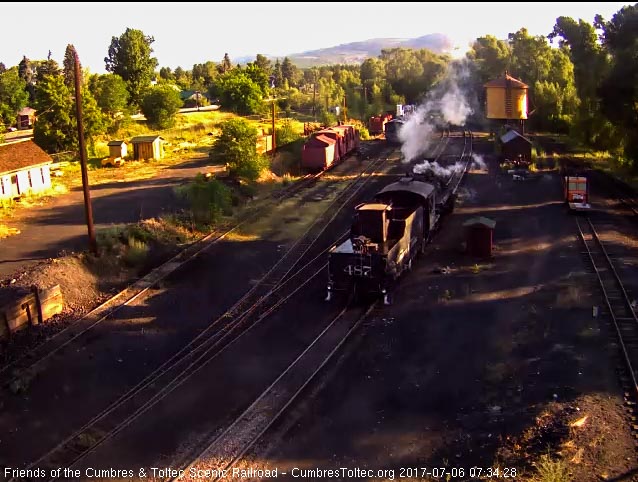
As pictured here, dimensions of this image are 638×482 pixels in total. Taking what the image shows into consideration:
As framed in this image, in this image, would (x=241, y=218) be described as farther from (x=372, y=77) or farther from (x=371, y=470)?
(x=372, y=77)

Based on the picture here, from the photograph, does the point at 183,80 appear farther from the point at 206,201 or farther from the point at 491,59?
the point at 206,201

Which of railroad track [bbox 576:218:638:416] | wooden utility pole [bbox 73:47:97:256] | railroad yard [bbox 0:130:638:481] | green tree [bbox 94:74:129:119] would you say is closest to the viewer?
railroad yard [bbox 0:130:638:481]

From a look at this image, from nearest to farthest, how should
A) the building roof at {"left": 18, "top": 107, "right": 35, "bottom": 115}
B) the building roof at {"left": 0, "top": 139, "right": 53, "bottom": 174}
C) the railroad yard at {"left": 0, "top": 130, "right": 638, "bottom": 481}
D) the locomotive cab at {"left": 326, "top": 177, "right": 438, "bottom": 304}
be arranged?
the railroad yard at {"left": 0, "top": 130, "right": 638, "bottom": 481}, the locomotive cab at {"left": 326, "top": 177, "right": 438, "bottom": 304}, the building roof at {"left": 0, "top": 139, "right": 53, "bottom": 174}, the building roof at {"left": 18, "top": 107, "right": 35, "bottom": 115}

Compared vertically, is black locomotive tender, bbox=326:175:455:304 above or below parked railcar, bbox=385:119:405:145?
below

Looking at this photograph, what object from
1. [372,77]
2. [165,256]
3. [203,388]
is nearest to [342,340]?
[203,388]

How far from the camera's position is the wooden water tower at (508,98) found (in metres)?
57.7

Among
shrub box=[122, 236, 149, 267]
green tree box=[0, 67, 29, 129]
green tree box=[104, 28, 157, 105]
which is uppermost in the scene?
green tree box=[104, 28, 157, 105]

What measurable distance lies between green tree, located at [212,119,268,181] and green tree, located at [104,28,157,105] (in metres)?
49.9

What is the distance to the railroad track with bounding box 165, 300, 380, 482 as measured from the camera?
11453mm

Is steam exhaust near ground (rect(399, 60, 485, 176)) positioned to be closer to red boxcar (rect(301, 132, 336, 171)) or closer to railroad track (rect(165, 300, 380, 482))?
red boxcar (rect(301, 132, 336, 171))

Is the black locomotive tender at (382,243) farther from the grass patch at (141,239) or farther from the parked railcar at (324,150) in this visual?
the parked railcar at (324,150)

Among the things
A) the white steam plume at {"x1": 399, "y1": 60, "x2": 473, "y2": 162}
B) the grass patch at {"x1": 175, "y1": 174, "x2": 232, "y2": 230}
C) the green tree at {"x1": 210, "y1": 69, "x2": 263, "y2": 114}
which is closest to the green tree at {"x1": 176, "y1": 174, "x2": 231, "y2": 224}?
the grass patch at {"x1": 175, "y1": 174, "x2": 232, "y2": 230}

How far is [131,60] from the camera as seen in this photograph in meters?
81.4

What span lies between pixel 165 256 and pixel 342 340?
11.0 m
